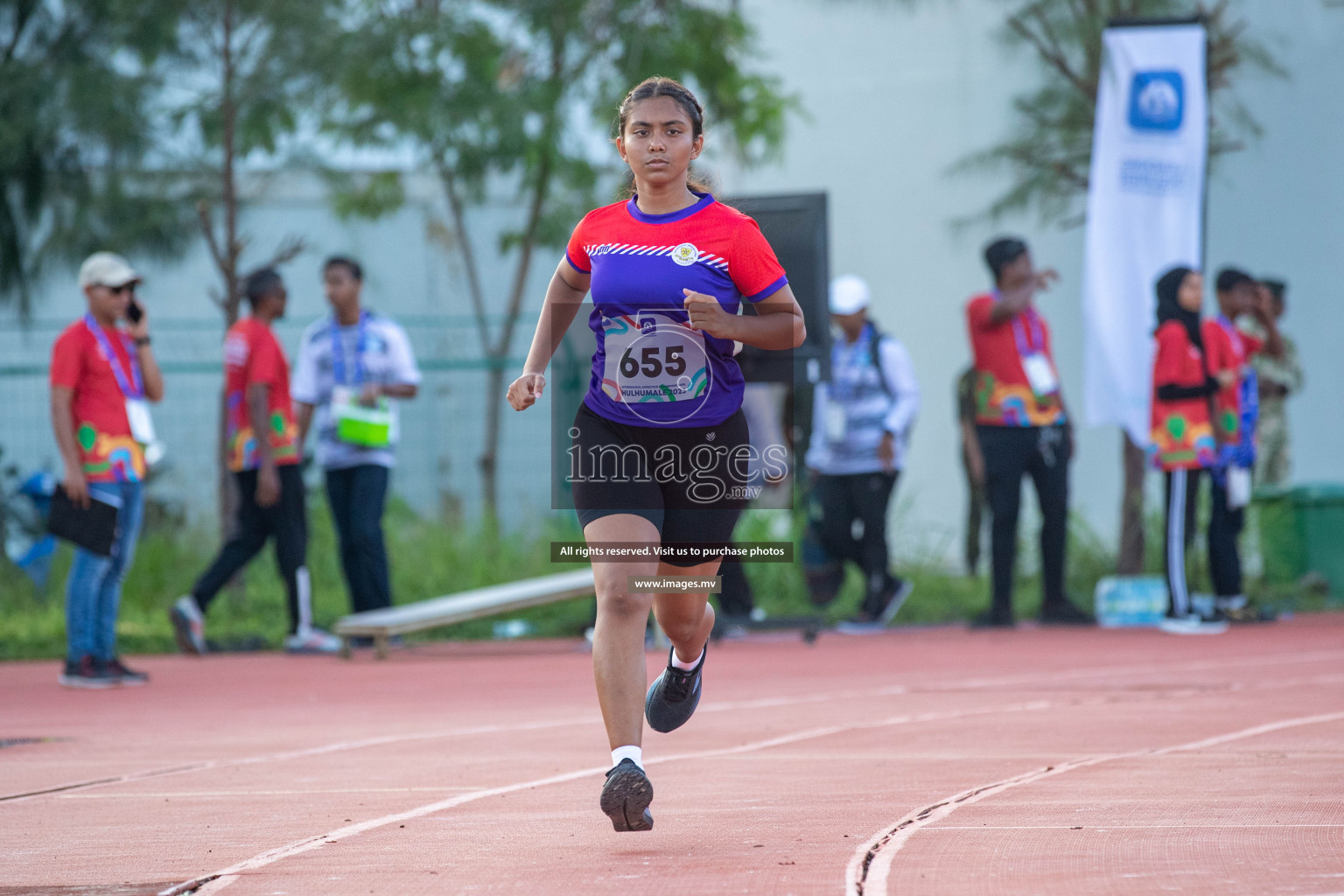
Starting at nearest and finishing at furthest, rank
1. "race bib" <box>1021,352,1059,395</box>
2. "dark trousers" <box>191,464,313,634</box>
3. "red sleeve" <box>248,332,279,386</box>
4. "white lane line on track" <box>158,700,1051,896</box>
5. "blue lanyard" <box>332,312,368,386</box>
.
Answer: "white lane line on track" <box>158,700,1051,896</box> → "red sleeve" <box>248,332,279,386</box> → "dark trousers" <box>191,464,313,634</box> → "blue lanyard" <box>332,312,368,386</box> → "race bib" <box>1021,352,1059,395</box>

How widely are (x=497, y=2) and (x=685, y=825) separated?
34.0 feet

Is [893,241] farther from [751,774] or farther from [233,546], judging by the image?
[751,774]

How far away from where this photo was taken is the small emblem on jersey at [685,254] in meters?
4.25

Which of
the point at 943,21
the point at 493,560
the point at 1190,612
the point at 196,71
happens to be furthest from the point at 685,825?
the point at 943,21

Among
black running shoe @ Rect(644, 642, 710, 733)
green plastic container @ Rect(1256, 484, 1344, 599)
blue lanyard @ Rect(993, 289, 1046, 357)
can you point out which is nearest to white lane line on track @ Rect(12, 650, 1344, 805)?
black running shoe @ Rect(644, 642, 710, 733)

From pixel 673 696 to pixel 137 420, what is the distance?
16.0 feet

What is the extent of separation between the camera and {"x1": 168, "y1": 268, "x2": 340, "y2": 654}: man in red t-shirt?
Result: 10023mm

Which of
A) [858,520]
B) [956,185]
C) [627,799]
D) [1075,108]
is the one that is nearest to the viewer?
[627,799]

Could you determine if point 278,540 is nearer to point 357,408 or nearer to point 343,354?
point 357,408

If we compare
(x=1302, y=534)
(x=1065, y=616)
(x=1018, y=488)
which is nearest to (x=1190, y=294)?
(x=1018, y=488)

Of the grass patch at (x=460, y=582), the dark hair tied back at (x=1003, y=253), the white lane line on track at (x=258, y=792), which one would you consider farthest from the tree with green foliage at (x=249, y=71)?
the white lane line on track at (x=258, y=792)

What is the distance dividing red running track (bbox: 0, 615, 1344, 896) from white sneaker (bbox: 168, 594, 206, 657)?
1172mm

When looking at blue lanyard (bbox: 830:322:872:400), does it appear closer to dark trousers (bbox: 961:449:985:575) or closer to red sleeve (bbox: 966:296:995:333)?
red sleeve (bbox: 966:296:995:333)

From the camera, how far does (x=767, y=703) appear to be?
7.22 metres
